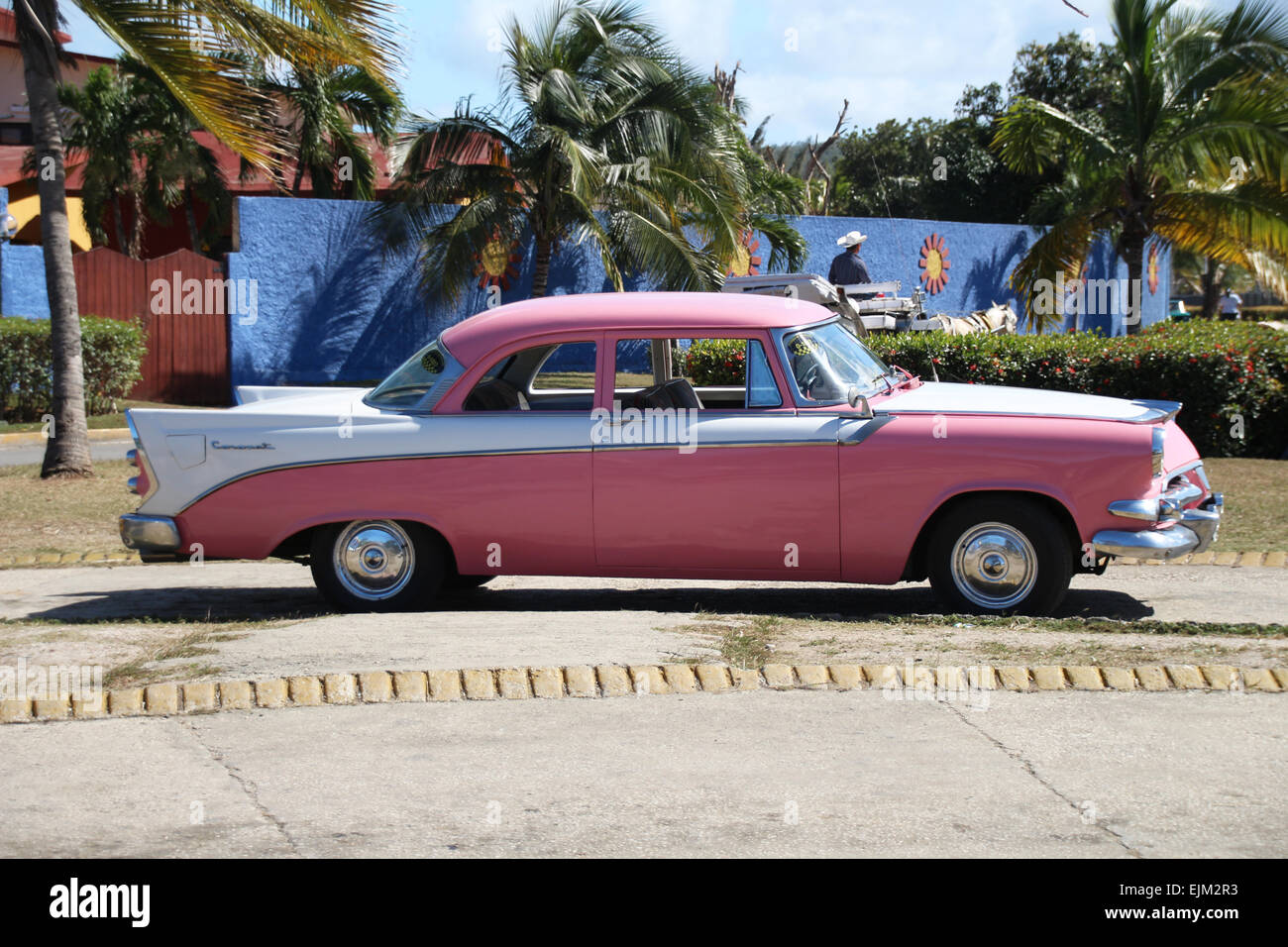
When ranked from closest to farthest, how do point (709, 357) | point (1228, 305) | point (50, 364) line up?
point (709, 357) < point (50, 364) < point (1228, 305)

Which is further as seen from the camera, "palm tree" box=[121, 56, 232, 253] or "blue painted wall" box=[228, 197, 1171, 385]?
"palm tree" box=[121, 56, 232, 253]

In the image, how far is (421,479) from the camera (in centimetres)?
686

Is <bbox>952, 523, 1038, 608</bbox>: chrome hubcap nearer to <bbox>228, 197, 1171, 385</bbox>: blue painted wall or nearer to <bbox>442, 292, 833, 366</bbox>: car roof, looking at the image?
<bbox>442, 292, 833, 366</bbox>: car roof

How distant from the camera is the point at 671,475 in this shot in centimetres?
675

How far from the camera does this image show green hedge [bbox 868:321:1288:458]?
13367 mm

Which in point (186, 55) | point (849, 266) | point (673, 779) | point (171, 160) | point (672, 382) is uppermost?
point (171, 160)

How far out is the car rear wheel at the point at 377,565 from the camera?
6969mm

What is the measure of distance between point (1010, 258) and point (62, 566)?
24088 mm

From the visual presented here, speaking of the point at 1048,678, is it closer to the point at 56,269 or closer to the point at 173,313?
the point at 56,269

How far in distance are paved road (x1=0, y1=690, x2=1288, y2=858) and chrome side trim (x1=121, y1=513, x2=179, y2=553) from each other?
2.05 m

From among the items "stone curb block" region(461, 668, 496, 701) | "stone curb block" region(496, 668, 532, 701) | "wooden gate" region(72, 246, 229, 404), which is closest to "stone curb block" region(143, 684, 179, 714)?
"stone curb block" region(461, 668, 496, 701)

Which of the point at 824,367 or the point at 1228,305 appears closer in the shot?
the point at 824,367

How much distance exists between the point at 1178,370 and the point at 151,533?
10219 mm

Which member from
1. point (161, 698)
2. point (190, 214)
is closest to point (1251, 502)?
point (161, 698)
